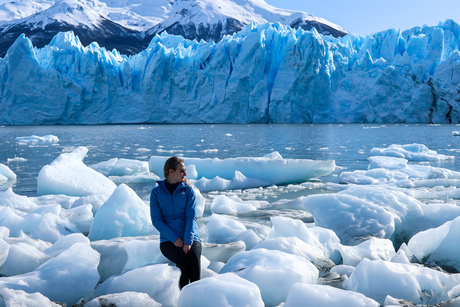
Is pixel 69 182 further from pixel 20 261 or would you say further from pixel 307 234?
pixel 307 234

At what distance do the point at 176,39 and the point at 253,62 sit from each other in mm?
11488

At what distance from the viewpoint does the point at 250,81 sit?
31469 millimetres

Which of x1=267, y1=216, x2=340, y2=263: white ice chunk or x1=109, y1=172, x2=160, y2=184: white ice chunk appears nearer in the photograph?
x1=267, y1=216, x2=340, y2=263: white ice chunk

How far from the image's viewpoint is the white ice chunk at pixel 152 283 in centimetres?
250

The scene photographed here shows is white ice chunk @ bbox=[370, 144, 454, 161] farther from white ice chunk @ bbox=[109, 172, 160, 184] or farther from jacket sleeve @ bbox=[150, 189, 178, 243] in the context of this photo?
jacket sleeve @ bbox=[150, 189, 178, 243]

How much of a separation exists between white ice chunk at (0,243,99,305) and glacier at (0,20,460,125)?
1127 inches

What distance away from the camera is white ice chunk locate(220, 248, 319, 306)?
2.57m

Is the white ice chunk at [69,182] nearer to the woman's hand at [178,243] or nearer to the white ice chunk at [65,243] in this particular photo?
the white ice chunk at [65,243]

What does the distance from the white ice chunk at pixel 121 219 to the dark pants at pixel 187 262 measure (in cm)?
151

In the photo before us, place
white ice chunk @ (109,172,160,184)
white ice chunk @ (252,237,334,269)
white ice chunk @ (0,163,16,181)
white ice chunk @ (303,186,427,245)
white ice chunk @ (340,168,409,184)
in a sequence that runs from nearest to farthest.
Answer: white ice chunk @ (252,237,334,269) → white ice chunk @ (303,186,427,245) → white ice chunk @ (340,168,409,184) → white ice chunk @ (109,172,160,184) → white ice chunk @ (0,163,16,181)

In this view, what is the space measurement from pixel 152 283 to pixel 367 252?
1.67 m

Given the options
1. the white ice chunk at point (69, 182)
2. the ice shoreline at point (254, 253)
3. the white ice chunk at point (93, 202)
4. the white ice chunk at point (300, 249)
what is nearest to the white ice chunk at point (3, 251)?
the ice shoreline at point (254, 253)

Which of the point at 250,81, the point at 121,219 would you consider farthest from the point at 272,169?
the point at 250,81

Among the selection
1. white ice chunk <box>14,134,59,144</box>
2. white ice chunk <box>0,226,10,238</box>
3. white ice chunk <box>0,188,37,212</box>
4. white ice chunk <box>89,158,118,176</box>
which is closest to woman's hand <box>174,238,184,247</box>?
white ice chunk <box>0,226,10,238</box>
